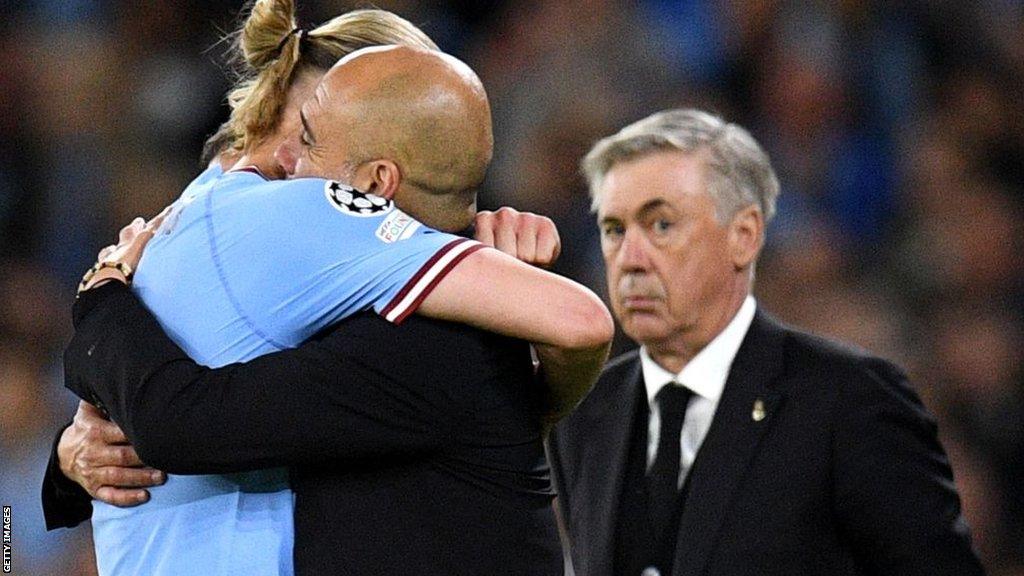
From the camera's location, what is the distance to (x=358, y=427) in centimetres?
194

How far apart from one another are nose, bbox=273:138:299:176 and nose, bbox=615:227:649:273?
1.41 meters

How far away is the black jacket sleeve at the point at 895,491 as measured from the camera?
2.92 meters

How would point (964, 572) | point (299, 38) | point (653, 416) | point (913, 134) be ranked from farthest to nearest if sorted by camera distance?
1. point (913, 134)
2. point (653, 416)
3. point (964, 572)
4. point (299, 38)

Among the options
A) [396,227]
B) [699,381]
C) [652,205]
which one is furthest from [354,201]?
[652,205]

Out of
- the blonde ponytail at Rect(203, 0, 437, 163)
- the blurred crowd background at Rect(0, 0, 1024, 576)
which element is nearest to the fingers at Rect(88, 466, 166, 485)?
the blonde ponytail at Rect(203, 0, 437, 163)

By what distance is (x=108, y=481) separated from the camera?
212cm

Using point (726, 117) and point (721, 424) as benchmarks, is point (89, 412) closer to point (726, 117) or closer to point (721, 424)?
point (721, 424)

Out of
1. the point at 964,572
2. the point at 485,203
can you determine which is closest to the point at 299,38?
the point at 964,572

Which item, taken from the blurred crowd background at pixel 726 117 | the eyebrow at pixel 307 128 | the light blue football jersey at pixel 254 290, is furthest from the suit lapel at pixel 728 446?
the blurred crowd background at pixel 726 117

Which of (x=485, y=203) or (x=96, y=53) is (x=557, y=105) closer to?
(x=485, y=203)

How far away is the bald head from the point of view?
2020 millimetres

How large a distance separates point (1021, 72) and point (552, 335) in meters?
4.90

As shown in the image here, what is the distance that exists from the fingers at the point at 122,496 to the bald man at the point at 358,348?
2 centimetres

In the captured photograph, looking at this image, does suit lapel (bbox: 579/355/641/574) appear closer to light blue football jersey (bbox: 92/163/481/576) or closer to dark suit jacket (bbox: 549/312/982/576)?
dark suit jacket (bbox: 549/312/982/576)
